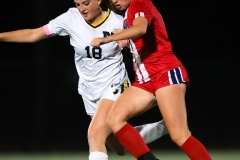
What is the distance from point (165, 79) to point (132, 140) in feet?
1.29

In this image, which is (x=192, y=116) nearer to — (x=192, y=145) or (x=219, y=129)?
(x=219, y=129)

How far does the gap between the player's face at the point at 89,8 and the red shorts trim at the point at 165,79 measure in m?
0.60

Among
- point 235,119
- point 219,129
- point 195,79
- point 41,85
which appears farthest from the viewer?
point 195,79

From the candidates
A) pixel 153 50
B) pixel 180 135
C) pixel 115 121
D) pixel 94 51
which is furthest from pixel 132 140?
pixel 94 51

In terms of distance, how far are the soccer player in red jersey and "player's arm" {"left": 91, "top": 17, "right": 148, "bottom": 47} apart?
138 mm

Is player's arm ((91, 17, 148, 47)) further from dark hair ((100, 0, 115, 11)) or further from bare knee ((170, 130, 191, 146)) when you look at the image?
dark hair ((100, 0, 115, 11))

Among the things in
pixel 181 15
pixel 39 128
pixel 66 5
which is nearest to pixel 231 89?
pixel 181 15

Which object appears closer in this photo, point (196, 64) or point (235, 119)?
point (235, 119)

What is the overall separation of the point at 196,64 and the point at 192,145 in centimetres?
653

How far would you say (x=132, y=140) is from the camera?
4.12 metres

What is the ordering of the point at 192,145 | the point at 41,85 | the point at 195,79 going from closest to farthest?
the point at 192,145
the point at 41,85
the point at 195,79

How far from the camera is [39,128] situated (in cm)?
712

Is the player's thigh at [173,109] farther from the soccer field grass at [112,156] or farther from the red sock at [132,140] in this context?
the soccer field grass at [112,156]

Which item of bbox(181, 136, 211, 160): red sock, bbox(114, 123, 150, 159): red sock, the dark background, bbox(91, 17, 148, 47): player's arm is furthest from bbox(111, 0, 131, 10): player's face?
the dark background
